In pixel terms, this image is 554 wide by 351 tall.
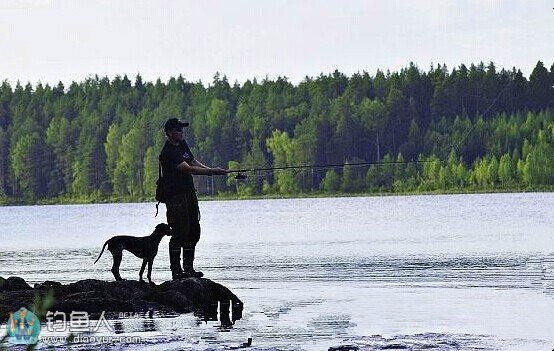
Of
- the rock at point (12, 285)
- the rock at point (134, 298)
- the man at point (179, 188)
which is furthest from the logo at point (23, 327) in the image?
the man at point (179, 188)

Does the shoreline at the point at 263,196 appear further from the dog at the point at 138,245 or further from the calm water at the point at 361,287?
the dog at the point at 138,245

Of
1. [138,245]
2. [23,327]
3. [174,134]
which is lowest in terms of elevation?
[23,327]

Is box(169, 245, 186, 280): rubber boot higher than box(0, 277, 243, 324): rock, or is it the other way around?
box(169, 245, 186, 280): rubber boot

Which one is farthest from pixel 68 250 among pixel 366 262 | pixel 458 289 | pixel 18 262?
pixel 458 289

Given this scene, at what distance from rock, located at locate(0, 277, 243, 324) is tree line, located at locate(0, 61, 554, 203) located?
125926 millimetres

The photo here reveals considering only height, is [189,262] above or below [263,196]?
above

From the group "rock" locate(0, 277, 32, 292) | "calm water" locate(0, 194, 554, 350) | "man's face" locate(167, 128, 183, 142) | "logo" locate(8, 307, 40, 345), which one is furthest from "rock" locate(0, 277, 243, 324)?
"man's face" locate(167, 128, 183, 142)

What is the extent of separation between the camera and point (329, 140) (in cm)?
16912

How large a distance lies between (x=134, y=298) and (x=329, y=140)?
149m

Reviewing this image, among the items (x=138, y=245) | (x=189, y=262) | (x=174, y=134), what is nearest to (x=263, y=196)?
(x=138, y=245)

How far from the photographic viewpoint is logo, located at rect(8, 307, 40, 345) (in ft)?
53.6

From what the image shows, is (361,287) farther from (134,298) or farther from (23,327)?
(23,327)

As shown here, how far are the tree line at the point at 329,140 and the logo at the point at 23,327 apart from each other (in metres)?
128

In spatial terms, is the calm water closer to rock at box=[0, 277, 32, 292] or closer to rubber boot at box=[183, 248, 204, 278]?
rubber boot at box=[183, 248, 204, 278]
